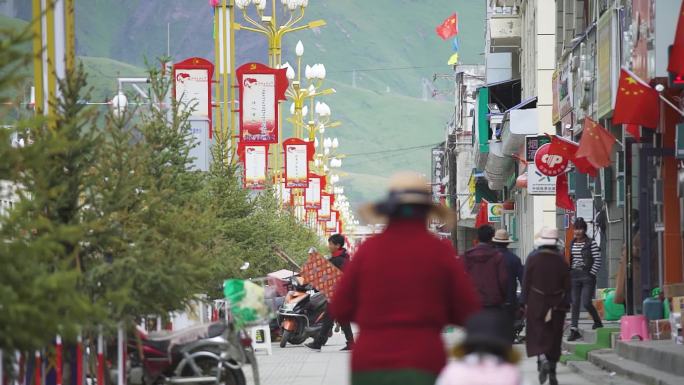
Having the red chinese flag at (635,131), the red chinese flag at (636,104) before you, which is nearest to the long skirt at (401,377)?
the red chinese flag at (636,104)

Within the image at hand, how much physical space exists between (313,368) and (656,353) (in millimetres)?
5962

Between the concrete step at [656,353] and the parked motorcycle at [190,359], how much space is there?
4428 mm

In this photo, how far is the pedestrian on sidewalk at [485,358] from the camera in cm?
742

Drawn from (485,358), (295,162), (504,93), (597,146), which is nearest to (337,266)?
(597,146)

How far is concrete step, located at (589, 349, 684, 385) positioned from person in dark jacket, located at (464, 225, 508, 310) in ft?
6.08

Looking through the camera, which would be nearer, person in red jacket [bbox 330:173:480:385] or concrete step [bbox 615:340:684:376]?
person in red jacket [bbox 330:173:480:385]

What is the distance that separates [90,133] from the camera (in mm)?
14898

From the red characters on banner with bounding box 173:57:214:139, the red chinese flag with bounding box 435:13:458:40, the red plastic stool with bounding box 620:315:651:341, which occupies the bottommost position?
the red plastic stool with bounding box 620:315:651:341

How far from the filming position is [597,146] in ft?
91.5

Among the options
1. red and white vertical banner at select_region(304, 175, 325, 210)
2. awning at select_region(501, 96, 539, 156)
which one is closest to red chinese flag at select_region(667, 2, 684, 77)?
awning at select_region(501, 96, 539, 156)

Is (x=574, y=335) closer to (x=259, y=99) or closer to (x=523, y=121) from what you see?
(x=259, y=99)

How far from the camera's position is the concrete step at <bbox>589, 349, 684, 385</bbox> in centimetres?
1747

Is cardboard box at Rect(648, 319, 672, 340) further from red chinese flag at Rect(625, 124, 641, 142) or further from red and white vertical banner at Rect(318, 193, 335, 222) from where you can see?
red and white vertical banner at Rect(318, 193, 335, 222)

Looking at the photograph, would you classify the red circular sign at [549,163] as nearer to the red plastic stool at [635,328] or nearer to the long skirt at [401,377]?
the red plastic stool at [635,328]
